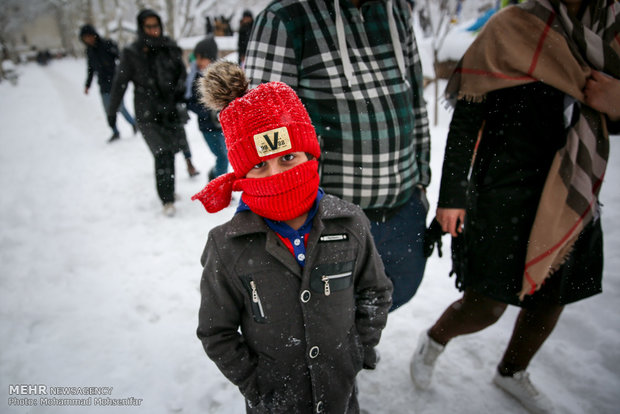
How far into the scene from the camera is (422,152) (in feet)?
5.44

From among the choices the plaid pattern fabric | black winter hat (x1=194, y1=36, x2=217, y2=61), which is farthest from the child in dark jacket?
black winter hat (x1=194, y1=36, x2=217, y2=61)

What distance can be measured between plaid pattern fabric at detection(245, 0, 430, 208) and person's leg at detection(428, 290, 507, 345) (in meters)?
0.68

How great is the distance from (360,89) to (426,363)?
1.57 m

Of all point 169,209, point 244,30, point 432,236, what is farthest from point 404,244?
point 244,30

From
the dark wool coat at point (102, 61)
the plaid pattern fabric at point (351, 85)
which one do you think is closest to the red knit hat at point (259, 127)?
the plaid pattern fabric at point (351, 85)

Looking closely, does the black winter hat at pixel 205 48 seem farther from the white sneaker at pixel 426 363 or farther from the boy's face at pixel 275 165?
the white sneaker at pixel 426 363

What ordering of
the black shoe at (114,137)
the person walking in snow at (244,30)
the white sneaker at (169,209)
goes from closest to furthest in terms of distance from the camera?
the white sneaker at (169,209)
the person walking in snow at (244,30)
the black shoe at (114,137)

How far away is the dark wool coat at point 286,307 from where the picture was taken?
102cm

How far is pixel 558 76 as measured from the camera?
123 cm

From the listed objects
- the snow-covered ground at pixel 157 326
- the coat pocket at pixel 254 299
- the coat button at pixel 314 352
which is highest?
the coat pocket at pixel 254 299

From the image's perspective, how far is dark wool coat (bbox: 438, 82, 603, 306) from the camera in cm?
133

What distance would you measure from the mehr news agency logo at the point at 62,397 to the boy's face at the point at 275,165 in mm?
1714

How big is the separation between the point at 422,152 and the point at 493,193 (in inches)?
16.0

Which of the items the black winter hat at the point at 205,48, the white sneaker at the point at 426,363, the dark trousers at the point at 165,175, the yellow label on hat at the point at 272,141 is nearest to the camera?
the yellow label on hat at the point at 272,141
